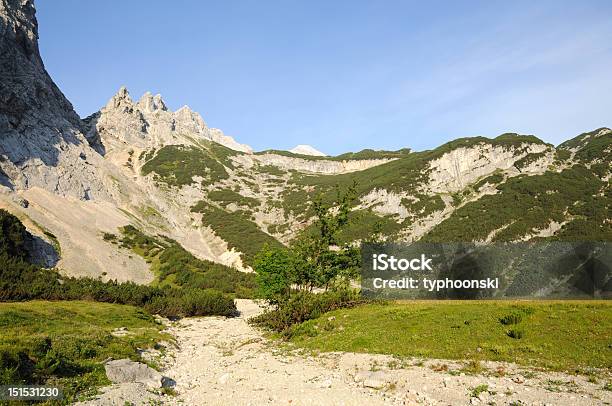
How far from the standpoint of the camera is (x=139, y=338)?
22.7 meters

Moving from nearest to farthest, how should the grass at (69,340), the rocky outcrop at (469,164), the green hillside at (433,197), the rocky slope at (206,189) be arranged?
the grass at (69,340)
the rocky slope at (206,189)
the green hillside at (433,197)
the rocky outcrop at (469,164)

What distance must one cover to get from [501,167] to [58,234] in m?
141

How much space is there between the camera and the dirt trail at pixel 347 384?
11.8 m

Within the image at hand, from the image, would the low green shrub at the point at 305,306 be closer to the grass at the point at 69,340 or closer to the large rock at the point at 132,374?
the grass at the point at 69,340

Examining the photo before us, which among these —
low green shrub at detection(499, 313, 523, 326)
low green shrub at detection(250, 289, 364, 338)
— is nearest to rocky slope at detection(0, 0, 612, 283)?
low green shrub at detection(250, 289, 364, 338)

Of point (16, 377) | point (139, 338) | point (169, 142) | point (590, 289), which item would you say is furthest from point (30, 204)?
point (169, 142)

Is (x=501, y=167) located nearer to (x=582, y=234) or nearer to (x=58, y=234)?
(x=582, y=234)

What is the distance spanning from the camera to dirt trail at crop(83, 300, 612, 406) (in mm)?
11844

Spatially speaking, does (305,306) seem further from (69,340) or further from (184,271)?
(184,271)

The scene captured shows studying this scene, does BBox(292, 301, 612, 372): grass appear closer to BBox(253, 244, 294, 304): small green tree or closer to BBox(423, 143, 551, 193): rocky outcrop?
BBox(253, 244, 294, 304): small green tree

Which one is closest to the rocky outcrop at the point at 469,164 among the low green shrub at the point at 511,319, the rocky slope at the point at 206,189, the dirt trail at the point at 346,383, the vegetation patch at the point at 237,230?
the rocky slope at the point at 206,189

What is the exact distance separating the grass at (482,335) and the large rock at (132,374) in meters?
9.40

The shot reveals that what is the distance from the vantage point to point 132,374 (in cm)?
1408

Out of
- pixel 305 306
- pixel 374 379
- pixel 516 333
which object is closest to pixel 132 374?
pixel 374 379
